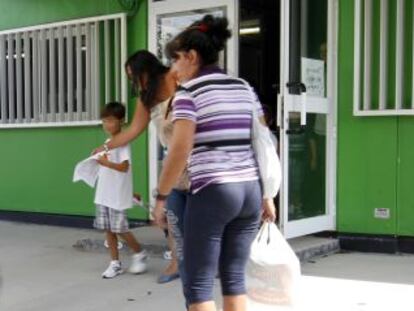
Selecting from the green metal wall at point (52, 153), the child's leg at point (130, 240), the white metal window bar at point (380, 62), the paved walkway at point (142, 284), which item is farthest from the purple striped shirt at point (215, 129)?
the green metal wall at point (52, 153)

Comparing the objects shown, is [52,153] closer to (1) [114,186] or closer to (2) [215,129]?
(1) [114,186]

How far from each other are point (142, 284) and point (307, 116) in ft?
6.92

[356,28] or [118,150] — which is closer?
[118,150]

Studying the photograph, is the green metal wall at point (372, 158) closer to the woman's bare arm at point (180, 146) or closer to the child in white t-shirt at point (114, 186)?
the child in white t-shirt at point (114, 186)

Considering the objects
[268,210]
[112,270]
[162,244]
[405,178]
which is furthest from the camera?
[162,244]

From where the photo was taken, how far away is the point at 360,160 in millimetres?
6238

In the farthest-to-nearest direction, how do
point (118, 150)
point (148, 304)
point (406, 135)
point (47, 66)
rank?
point (47, 66), point (406, 135), point (118, 150), point (148, 304)

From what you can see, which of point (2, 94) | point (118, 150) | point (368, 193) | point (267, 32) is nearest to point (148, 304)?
point (118, 150)

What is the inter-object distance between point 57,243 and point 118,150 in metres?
2.35

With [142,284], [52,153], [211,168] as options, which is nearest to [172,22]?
[52,153]

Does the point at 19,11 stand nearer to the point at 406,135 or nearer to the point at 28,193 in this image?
the point at 28,193

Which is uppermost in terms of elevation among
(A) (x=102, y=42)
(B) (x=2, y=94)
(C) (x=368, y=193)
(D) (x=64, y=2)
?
(D) (x=64, y=2)

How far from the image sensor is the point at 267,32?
9945mm

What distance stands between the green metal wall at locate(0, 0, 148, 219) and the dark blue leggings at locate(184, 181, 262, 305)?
4457 millimetres
